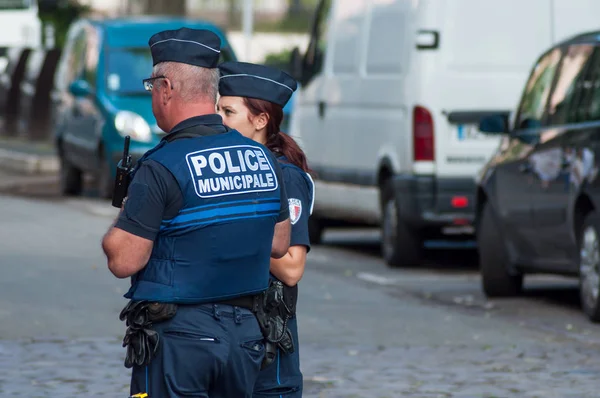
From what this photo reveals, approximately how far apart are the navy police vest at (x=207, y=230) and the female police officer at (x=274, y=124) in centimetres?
55

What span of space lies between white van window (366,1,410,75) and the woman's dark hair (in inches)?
320

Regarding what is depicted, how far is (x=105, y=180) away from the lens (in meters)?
18.1

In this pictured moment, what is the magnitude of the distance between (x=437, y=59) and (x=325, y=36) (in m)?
2.56

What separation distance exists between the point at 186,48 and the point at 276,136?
837 millimetres

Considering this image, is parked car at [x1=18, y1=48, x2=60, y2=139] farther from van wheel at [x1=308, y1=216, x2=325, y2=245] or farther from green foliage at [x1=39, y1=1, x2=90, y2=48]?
green foliage at [x1=39, y1=1, x2=90, y2=48]

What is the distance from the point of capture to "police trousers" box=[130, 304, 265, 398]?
4.09 meters

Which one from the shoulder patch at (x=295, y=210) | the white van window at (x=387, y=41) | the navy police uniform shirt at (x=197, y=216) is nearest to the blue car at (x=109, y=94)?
the white van window at (x=387, y=41)

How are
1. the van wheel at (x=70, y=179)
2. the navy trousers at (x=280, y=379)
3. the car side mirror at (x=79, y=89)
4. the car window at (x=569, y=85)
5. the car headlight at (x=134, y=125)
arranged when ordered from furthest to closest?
the van wheel at (x=70, y=179) < the car side mirror at (x=79, y=89) < the car headlight at (x=134, y=125) < the car window at (x=569, y=85) < the navy trousers at (x=280, y=379)

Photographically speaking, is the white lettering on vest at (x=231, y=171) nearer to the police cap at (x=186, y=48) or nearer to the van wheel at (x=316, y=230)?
the police cap at (x=186, y=48)

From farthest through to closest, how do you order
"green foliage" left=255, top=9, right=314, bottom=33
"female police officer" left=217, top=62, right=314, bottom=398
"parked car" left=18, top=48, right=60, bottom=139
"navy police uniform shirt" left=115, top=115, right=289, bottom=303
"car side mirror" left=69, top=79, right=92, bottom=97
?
1. "green foliage" left=255, top=9, right=314, bottom=33
2. "parked car" left=18, top=48, right=60, bottom=139
3. "car side mirror" left=69, top=79, right=92, bottom=97
4. "female police officer" left=217, top=62, right=314, bottom=398
5. "navy police uniform shirt" left=115, top=115, right=289, bottom=303

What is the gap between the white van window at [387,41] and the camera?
13188 mm

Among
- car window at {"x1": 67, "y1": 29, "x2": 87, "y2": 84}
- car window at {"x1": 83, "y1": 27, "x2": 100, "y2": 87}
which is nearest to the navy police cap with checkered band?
car window at {"x1": 83, "y1": 27, "x2": 100, "y2": 87}

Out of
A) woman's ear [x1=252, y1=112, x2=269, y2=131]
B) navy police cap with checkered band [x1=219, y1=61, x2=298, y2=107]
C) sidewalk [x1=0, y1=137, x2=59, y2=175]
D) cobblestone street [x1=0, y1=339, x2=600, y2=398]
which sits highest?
navy police cap with checkered band [x1=219, y1=61, x2=298, y2=107]

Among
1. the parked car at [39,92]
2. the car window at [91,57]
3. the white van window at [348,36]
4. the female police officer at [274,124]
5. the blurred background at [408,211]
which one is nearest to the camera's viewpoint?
the female police officer at [274,124]
